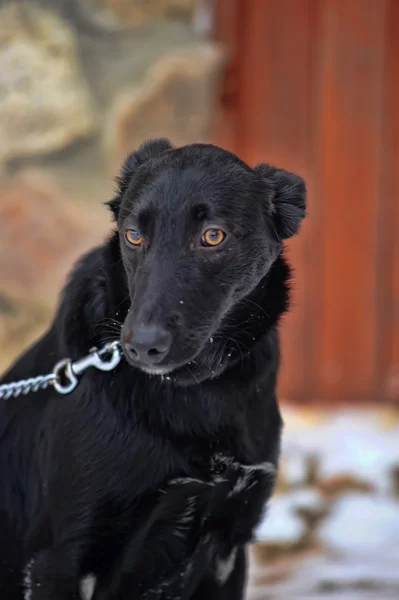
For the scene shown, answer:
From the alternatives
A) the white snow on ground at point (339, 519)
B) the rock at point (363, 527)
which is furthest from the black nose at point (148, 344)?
the rock at point (363, 527)

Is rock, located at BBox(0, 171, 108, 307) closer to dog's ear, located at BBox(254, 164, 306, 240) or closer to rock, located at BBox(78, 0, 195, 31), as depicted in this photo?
rock, located at BBox(78, 0, 195, 31)

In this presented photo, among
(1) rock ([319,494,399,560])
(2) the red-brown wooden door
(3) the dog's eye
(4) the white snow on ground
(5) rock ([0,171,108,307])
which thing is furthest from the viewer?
(2) the red-brown wooden door

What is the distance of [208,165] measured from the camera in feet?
6.06

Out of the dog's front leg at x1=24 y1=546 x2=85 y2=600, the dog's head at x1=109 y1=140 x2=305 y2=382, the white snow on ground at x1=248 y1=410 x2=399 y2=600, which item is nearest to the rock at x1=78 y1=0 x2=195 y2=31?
the dog's head at x1=109 y1=140 x2=305 y2=382

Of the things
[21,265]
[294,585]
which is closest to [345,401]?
[294,585]

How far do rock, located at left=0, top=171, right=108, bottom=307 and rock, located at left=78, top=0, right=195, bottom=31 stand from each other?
2.29 feet

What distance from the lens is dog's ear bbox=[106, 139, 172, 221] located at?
78.3 inches

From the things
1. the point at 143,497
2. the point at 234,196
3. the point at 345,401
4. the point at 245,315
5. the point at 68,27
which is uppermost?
the point at 68,27

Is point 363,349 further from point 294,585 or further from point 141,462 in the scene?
point 141,462

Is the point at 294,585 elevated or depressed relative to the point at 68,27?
depressed

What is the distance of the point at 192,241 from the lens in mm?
1763

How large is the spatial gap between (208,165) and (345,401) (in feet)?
7.75

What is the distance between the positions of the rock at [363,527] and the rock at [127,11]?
2164 mm

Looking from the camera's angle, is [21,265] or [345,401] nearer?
[21,265]
